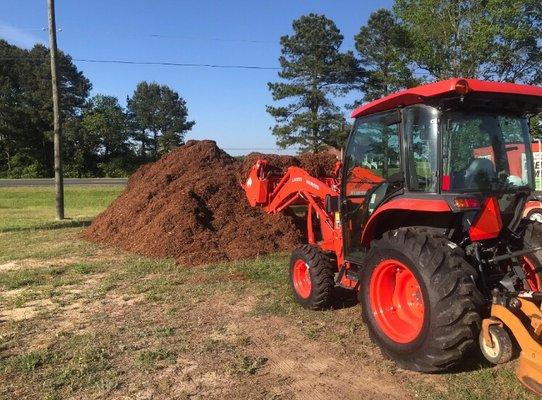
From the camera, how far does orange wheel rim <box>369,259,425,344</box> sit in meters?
4.39

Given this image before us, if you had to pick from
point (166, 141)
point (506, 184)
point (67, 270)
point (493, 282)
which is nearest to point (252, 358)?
point (493, 282)

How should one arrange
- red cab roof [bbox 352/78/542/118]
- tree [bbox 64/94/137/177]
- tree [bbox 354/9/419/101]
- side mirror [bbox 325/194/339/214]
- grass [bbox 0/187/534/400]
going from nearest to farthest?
red cab roof [bbox 352/78/542/118] < grass [bbox 0/187/534/400] < side mirror [bbox 325/194/339/214] < tree [bbox 354/9/419/101] < tree [bbox 64/94/137/177]

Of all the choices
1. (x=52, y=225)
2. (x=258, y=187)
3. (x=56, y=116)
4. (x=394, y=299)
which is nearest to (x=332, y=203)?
(x=394, y=299)

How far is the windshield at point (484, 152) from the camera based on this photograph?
4.25 meters

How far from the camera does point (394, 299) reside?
179 inches

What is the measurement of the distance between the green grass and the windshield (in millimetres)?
13230

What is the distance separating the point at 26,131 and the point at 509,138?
182 feet

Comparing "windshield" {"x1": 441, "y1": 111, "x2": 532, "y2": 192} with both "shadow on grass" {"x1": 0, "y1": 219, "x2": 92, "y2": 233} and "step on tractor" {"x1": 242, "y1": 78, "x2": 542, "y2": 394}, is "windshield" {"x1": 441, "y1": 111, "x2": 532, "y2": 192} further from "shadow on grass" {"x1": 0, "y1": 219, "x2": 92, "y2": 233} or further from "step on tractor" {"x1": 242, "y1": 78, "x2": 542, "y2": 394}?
"shadow on grass" {"x1": 0, "y1": 219, "x2": 92, "y2": 233}

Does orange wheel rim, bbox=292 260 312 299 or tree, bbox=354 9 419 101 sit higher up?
tree, bbox=354 9 419 101

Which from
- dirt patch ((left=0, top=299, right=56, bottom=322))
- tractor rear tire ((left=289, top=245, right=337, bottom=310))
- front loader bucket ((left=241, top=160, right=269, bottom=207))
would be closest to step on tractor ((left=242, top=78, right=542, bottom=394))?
tractor rear tire ((left=289, top=245, right=337, bottom=310))

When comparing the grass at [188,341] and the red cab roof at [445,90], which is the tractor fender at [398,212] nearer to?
the red cab roof at [445,90]

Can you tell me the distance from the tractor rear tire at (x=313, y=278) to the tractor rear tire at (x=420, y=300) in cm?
131

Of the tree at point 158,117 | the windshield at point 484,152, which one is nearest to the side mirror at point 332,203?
the windshield at point 484,152

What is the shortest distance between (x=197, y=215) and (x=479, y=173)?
700cm
